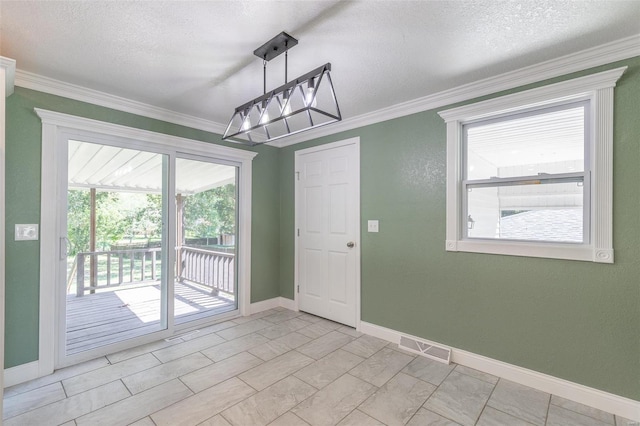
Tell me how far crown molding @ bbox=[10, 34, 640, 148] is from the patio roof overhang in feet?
1.39

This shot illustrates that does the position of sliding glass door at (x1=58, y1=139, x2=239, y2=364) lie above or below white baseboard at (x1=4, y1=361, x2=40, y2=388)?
above

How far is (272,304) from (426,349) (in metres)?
2.23

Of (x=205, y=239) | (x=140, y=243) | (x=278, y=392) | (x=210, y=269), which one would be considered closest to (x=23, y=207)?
(x=140, y=243)

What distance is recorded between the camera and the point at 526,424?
1840mm

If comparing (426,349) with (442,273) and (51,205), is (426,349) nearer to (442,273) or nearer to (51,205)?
(442,273)

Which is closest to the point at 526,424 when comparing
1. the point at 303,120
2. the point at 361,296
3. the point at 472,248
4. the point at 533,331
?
the point at 533,331

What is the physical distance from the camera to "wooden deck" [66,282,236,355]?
113 inches

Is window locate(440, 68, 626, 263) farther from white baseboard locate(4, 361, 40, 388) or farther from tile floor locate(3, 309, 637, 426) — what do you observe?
white baseboard locate(4, 361, 40, 388)

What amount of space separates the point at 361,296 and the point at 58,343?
289 centimetres

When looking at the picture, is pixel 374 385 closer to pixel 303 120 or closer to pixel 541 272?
pixel 541 272

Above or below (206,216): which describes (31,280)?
below

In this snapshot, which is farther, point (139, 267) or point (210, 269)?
point (210, 269)

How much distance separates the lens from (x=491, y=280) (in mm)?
2463

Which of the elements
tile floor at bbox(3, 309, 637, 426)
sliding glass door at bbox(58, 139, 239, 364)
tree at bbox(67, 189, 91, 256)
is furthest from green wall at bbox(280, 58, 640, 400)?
tree at bbox(67, 189, 91, 256)
